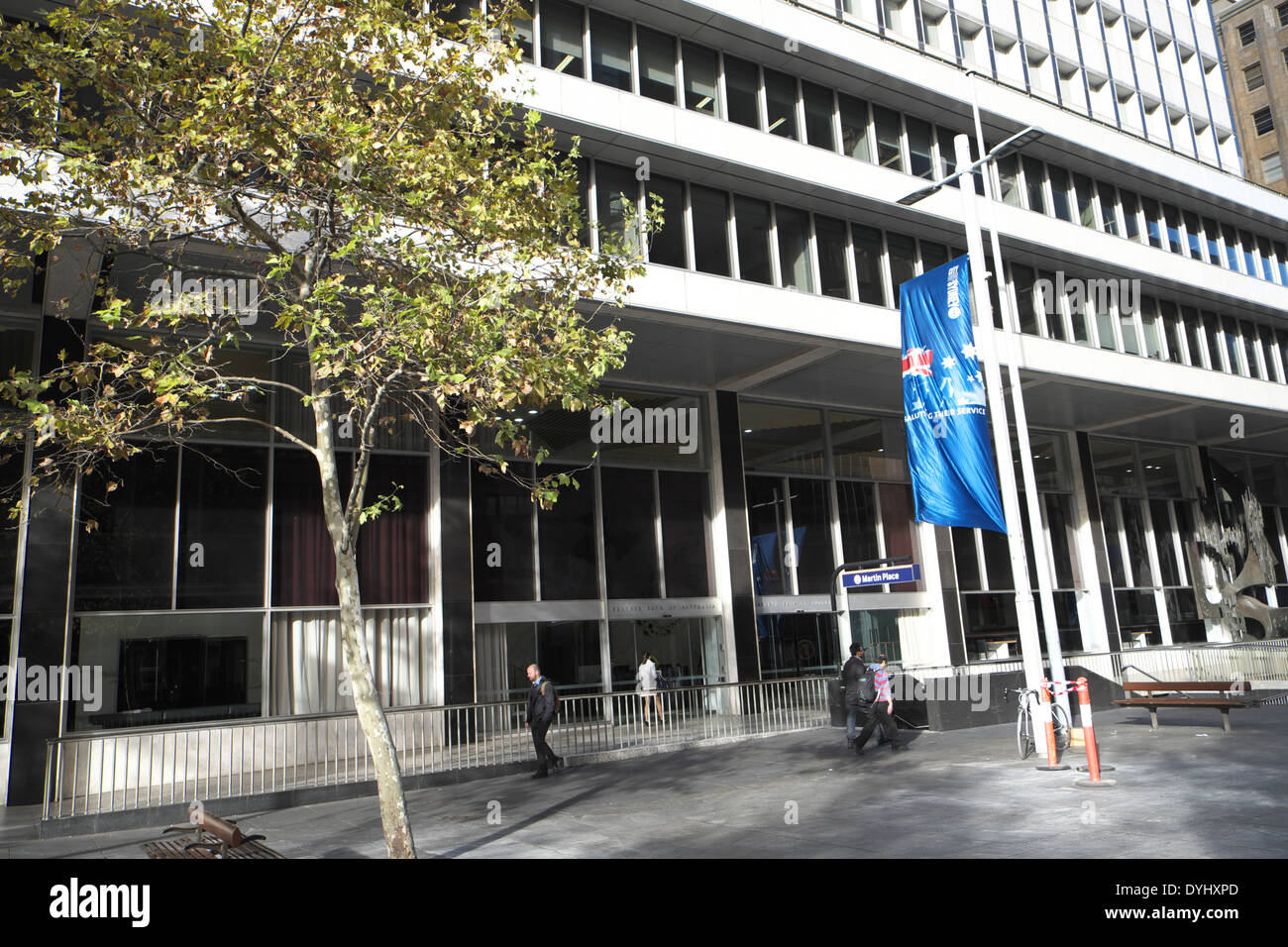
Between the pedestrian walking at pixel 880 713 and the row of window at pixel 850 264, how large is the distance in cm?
888

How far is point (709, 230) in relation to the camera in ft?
67.7

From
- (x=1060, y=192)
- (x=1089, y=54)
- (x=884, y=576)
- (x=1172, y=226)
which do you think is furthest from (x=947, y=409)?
(x=1089, y=54)

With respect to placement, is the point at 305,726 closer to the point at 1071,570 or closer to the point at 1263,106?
the point at 1071,570

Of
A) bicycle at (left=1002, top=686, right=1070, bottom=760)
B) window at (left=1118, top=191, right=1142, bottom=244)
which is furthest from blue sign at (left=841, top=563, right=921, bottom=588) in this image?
window at (left=1118, top=191, right=1142, bottom=244)

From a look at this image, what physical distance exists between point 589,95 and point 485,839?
14.4m

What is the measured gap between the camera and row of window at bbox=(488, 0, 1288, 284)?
19.5 metres

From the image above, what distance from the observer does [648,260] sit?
19.3 meters

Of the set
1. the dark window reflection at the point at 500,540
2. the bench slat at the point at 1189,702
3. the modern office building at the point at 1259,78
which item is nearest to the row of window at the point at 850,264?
the dark window reflection at the point at 500,540

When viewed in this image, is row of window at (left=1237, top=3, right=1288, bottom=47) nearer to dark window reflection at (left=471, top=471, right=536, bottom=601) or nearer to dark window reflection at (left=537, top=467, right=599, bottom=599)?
dark window reflection at (left=537, top=467, right=599, bottom=599)

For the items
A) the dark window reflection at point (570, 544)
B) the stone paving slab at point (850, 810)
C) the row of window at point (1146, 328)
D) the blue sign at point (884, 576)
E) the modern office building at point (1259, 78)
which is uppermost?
the modern office building at point (1259, 78)

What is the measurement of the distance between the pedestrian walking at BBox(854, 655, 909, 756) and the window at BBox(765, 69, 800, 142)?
13.1 m

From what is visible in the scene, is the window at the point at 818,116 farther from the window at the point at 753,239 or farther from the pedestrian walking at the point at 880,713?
the pedestrian walking at the point at 880,713

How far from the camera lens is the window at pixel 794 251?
21641 millimetres
